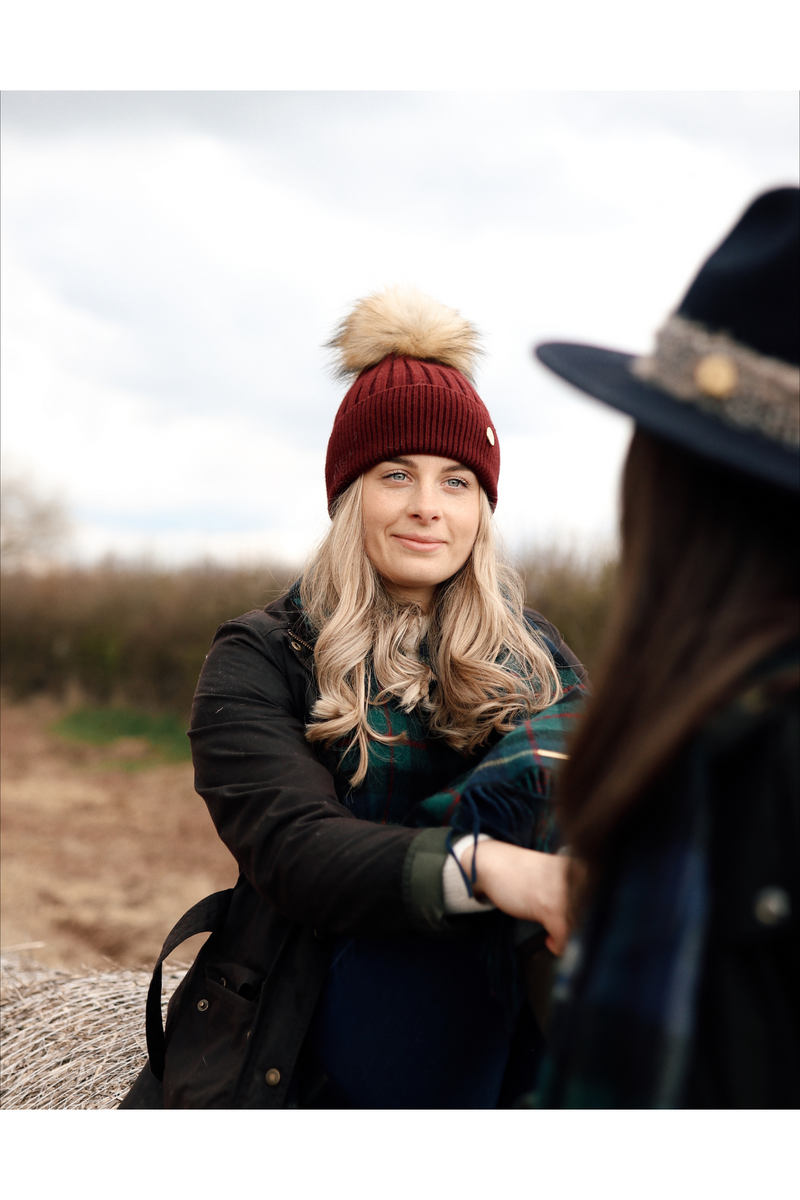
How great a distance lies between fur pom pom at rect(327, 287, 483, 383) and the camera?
2.23m

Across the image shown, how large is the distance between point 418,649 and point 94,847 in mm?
6864

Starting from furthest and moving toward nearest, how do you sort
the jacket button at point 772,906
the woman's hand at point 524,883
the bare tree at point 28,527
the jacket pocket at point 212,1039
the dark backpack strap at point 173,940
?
the bare tree at point 28,527 < the dark backpack strap at point 173,940 < the jacket pocket at point 212,1039 < the woman's hand at point 524,883 < the jacket button at point 772,906

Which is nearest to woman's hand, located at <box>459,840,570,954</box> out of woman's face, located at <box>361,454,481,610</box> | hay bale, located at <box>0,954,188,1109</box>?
woman's face, located at <box>361,454,481,610</box>

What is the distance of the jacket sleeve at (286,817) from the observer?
1476 millimetres

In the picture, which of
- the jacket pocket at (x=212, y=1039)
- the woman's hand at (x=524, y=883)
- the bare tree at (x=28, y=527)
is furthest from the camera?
the bare tree at (x=28, y=527)

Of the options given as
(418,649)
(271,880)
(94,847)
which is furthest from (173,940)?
(94,847)

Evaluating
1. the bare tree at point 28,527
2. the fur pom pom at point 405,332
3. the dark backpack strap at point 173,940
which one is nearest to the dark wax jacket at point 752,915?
the dark backpack strap at point 173,940

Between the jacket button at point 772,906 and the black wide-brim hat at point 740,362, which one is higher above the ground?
the black wide-brim hat at point 740,362

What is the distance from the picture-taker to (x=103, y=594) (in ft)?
36.1

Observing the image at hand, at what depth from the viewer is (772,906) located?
794mm

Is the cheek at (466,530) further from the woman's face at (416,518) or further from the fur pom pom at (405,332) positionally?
the fur pom pom at (405,332)

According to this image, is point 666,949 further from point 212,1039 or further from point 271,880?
point 212,1039

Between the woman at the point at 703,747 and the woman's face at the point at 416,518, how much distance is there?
121cm

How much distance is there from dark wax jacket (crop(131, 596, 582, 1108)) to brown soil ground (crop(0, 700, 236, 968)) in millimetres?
3844
